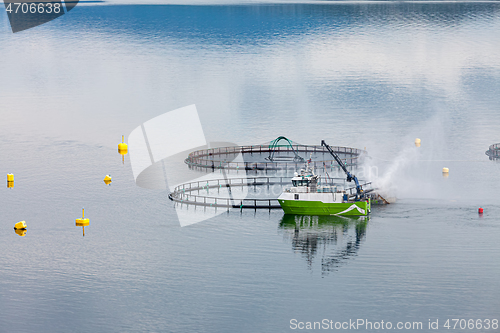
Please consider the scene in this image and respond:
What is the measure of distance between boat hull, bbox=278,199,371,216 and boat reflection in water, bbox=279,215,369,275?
1012mm

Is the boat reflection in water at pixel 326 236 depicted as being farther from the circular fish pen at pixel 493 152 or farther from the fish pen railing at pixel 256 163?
the circular fish pen at pixel 493 152

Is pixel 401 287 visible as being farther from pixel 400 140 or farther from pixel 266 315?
pixel 400 140

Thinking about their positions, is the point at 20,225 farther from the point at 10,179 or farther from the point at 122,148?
the point at 122,148

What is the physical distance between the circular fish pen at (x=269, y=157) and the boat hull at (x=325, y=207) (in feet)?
103

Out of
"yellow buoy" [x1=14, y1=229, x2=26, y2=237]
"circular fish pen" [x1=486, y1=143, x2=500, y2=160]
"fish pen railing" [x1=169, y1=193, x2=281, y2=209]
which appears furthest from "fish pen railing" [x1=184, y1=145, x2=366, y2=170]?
"yellow buoy" [x1=14, y1=229, x2=26, y2=237]

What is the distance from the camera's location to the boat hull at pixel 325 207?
11906cm

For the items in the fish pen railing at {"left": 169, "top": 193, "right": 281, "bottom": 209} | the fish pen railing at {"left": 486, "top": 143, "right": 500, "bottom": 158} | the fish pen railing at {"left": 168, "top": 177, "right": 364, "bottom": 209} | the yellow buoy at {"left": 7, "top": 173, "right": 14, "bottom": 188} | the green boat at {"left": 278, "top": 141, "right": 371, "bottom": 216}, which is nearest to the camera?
the green boat at {"left": 278, "top": 141, "right": 371, "bottom": 216}

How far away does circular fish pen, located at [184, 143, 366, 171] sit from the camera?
158125 mm

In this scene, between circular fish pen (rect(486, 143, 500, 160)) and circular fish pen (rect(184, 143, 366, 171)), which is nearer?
circular fish pen (rect(184, 143, 366, 171))

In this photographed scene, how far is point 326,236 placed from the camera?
108750 mm

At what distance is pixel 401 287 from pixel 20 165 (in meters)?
111

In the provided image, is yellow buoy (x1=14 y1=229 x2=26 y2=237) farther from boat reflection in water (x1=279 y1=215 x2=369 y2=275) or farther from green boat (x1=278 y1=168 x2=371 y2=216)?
green boat (x1=278 y1=168 x2=371 y2=216)

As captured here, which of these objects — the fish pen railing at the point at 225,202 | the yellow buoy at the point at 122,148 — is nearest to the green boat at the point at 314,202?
the fish pen railing at the point at 225,202

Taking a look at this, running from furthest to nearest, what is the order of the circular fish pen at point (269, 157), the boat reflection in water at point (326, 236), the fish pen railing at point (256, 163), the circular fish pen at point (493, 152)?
the circular fish pen at point (493, 152) → the circular fish pen at point (269, 157) → the fish pen railing at point (256, 163) → the boat reflection in water at point (326, 236)
